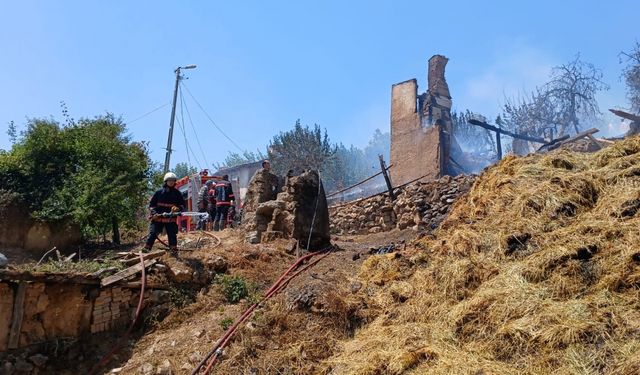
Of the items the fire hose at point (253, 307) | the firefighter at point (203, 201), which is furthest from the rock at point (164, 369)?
the firefighter at point (203, 201)

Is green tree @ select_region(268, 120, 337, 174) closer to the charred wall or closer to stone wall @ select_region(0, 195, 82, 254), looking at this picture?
the charred wall

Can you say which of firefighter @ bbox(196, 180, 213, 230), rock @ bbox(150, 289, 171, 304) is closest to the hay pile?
rock @ bbox(150, 289, 171, 304)

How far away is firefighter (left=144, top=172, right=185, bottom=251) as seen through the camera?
8.59 m

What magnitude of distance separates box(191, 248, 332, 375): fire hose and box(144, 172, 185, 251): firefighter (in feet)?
6.27

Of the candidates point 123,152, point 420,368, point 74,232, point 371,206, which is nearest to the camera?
point 420,368

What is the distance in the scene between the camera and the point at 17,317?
6.49 m

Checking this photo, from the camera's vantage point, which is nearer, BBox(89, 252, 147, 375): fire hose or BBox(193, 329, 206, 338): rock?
BBox(89, 252, 147, 375): fire hose

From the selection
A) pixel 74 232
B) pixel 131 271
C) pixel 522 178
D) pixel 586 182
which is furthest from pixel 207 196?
pixel 586 182

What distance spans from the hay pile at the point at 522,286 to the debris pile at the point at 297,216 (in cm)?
205

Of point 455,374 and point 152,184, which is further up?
point 152,184

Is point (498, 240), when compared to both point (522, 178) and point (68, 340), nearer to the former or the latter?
point (522, 178)

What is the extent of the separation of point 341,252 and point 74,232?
20.8 feet

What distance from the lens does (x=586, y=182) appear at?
7.94 m

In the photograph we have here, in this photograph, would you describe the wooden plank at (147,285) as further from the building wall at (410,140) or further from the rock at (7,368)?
the building wall at (410,140)
